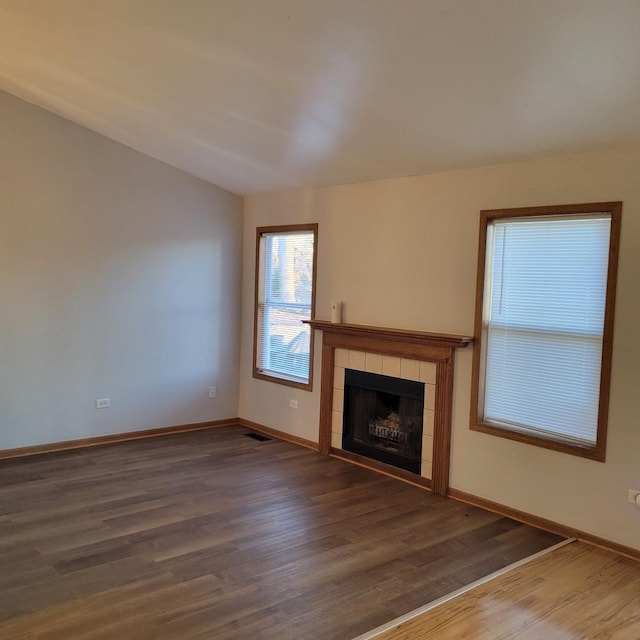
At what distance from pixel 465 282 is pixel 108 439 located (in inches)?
137

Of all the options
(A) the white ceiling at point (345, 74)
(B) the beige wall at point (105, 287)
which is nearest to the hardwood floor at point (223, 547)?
(B) the beige wall at point (105, 287)

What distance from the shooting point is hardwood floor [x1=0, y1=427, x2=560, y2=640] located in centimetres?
261

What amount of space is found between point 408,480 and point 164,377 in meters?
2.58

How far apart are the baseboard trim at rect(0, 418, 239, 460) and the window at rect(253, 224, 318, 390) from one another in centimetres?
72

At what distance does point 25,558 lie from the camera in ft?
10.1

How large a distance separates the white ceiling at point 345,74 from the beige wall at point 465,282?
0.19 metres

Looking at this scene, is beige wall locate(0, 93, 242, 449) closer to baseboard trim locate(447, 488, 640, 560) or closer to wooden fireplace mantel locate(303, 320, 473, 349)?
wooden fireplace mantel locate(303, 320, 473, 349)

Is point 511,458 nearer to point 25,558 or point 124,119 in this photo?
point 25,558

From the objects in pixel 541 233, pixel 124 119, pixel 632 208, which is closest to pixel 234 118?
pixel 124 119

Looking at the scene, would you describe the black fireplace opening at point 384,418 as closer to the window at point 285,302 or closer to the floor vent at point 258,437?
the window at point 285,302

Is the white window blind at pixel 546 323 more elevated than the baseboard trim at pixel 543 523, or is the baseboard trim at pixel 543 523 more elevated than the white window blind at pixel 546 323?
the white window blind at pixel 546 323

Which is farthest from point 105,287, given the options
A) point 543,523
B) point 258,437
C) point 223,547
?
point 543,523

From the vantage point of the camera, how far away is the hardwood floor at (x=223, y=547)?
8.56ft

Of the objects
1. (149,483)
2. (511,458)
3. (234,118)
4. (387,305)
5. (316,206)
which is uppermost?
(234,118)
